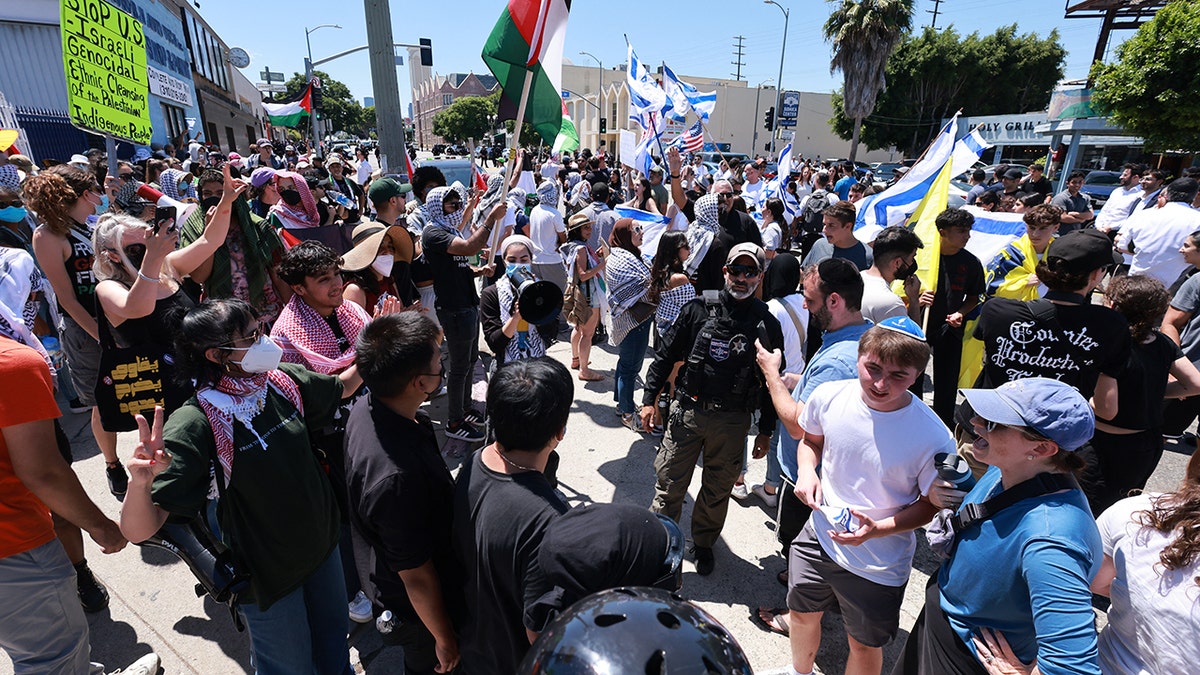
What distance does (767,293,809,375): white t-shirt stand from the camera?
325 cm

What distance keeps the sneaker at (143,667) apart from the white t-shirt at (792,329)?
11.6 ft

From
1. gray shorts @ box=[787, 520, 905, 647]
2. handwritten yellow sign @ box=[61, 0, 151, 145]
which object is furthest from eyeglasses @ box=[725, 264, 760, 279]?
handwritten yellow sign @ box=[61, 0, 151, 145]

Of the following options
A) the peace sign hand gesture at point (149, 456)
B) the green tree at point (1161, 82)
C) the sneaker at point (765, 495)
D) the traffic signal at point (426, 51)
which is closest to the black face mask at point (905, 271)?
the sneaker at point (765, 495)

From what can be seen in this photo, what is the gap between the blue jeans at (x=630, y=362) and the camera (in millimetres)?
5102

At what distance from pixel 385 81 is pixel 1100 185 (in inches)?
867

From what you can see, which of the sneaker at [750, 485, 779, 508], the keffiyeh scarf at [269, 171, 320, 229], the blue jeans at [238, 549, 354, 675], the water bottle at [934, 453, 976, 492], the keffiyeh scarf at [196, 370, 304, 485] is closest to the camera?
the keffiyeh scarf at [196, 370, 304, 485]

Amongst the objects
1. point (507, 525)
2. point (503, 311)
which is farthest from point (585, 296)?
point (507, 525)

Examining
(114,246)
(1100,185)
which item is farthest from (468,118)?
(114,246)

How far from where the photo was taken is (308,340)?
2738 mm

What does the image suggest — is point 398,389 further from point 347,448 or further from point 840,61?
point 840,61

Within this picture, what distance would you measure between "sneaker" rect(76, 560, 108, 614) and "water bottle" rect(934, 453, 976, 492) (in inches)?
162

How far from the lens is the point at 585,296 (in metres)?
5.75

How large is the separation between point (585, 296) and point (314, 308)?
3233mm

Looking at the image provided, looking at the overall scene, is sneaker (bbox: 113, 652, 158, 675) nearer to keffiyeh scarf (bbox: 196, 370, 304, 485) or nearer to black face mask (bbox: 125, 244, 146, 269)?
keffiyeh scarf (bbox: 196, 370, 304, 485)
